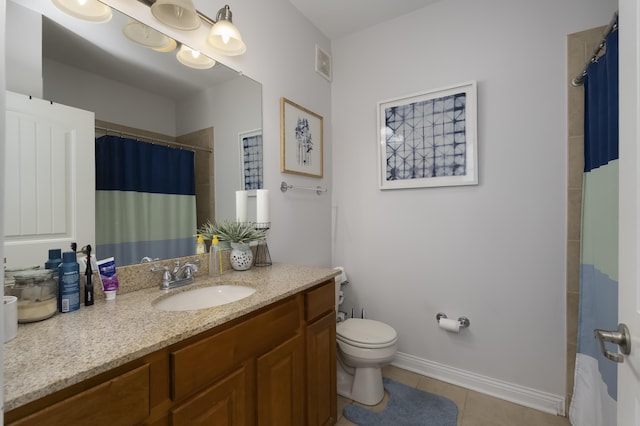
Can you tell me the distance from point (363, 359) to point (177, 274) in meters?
1.17

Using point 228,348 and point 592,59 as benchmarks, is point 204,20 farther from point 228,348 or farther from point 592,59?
point 592,59

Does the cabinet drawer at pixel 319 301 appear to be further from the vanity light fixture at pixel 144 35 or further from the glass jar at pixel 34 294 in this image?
the vanity light fixture at pixel 144 35

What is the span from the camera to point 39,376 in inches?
23.7

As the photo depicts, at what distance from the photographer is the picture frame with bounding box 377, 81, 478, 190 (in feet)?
6.43

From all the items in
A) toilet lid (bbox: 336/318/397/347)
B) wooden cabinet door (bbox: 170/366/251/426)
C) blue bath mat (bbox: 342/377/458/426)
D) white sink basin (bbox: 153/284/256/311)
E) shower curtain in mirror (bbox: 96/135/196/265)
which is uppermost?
shower curtain in mirror (bbox: 96/135/196/265)

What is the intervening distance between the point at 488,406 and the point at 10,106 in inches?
106

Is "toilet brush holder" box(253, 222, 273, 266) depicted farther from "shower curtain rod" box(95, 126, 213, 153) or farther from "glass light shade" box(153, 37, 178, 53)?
"glass light shade" box(153, 37, 178, 53)

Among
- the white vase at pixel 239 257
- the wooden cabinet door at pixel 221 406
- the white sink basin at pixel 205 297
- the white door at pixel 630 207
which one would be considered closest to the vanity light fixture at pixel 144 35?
the white vase at pixel 239 257

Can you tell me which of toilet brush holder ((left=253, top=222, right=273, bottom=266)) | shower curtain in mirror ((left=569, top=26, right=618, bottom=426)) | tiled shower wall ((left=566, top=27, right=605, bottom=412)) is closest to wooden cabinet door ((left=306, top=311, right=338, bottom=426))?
toilet brush holder ((left=253, top=222, right=273, bottom=266))

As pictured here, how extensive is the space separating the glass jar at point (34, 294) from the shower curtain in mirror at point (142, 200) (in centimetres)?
24

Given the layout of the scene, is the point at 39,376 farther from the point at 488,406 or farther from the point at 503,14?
the point at 503,14

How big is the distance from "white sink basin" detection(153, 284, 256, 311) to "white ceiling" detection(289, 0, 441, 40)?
1983 mm

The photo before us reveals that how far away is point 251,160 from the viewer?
5.92ft

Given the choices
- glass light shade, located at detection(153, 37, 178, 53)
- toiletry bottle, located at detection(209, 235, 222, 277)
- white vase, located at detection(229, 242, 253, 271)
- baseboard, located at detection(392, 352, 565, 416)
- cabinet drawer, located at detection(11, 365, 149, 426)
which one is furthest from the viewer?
baseboard, located at detection(392, 352, 565, 416)
